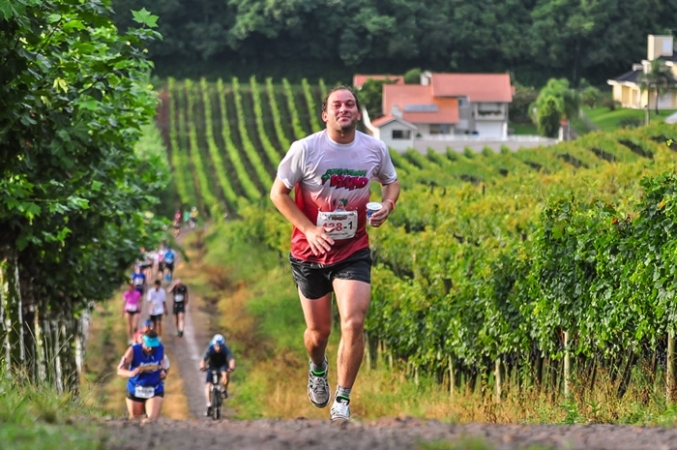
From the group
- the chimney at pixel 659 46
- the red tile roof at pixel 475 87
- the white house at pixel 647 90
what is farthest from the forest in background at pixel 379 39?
the chimney at pixel 659 46

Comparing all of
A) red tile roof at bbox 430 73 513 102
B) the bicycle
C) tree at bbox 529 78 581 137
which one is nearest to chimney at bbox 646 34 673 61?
tree at bbox 529 78 581 137

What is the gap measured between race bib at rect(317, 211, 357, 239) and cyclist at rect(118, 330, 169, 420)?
276 inches

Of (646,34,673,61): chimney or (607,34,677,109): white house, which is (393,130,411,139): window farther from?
(646,34,673,61): chimney

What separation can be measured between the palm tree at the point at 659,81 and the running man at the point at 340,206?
61.4 m

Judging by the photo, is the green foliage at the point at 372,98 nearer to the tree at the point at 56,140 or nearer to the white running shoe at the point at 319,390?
the tree at the point at 56,140

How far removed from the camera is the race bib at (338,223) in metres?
9.33

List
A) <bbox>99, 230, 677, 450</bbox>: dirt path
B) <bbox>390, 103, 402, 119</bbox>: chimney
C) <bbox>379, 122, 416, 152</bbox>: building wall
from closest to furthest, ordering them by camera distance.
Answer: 1. <bbox>99, 230, 677, 450</bbox>: dirt path
2. <bbox>379, 122, 416, 152</bbox>: building wall
3. <bbox>390, 103, 402, 119</bbox>: chimney

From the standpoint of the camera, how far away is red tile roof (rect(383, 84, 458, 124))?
114 meters

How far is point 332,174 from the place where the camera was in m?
9.34

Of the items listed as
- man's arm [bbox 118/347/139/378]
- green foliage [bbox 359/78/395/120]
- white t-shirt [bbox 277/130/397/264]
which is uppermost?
green foliage [bbox 359/78/395/120]

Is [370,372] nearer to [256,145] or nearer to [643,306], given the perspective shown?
[643,306]

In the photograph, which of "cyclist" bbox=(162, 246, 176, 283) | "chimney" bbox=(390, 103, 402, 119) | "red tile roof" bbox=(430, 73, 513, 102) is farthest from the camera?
"red tile roof" bbox=(430, 73, 513, 102)

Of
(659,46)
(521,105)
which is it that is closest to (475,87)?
(521,105)

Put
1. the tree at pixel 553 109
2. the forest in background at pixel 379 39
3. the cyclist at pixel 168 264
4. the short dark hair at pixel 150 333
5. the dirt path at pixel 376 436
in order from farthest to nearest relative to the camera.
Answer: the forest in background at pixel 379 39 → the tree at pixel 553 109 → the cyclist at pixel 168 264 → the short dark hair at pixel 150 333 → the dirt path at pixel 376 436
